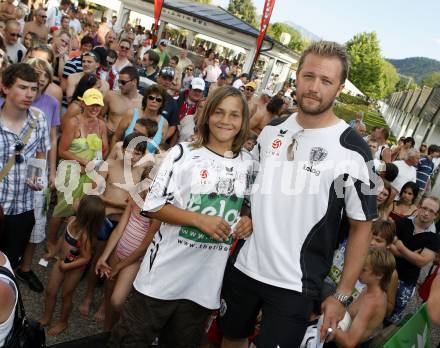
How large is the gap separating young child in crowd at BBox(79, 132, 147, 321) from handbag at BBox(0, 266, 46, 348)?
1.57m

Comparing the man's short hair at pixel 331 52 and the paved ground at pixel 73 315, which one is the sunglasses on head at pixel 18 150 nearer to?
the paved ground at pixel 73 315

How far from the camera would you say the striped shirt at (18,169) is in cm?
333

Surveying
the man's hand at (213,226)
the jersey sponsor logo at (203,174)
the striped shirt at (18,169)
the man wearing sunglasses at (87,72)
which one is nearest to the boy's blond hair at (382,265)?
the man's hand at (213,226)

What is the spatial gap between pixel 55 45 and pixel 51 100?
352 centimetres

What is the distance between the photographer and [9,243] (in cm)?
358

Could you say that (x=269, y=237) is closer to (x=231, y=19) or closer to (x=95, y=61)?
(x=95, y=61)

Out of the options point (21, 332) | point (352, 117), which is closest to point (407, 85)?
point (352, 117)

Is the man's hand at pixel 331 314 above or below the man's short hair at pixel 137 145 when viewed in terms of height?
below

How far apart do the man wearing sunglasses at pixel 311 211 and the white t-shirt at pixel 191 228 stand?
0.67ft

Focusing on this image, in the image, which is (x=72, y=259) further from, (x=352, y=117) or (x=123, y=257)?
(x=352, y=117)

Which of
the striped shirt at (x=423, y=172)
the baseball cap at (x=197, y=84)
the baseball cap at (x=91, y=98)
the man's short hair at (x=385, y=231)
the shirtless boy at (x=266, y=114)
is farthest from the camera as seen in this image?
the striped shirt at (x=423, y=172)

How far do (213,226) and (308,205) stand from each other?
21.1 inches

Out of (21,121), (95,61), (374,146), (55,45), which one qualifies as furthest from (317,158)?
(374,146)

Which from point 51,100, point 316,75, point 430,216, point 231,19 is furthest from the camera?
point 231,19
